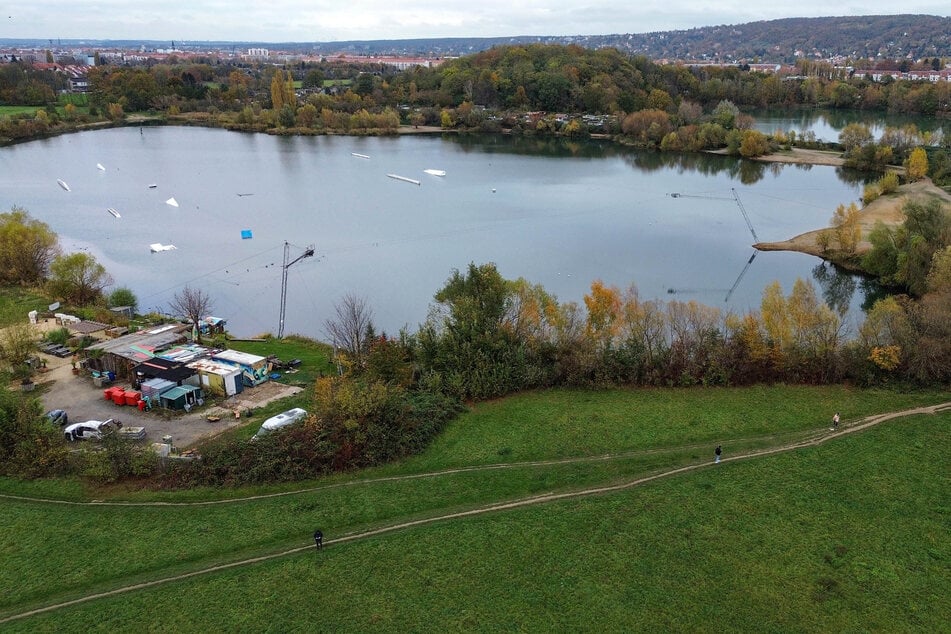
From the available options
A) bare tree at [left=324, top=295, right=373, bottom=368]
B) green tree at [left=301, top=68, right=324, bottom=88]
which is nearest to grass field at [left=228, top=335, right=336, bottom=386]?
bare tree at [left=324, top=295, right=373, bottom=368]

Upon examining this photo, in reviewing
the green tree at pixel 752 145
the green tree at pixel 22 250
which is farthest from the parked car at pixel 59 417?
the green tree at pixel 752 145

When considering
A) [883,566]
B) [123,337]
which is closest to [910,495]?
[883,566]

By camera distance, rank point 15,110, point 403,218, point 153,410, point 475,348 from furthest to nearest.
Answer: point 15,110 < point 403,218 < point 475,348 < point 153,410

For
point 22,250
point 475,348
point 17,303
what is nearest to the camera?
point 475,348

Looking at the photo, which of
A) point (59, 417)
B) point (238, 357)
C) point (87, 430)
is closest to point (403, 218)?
point (238, 357)

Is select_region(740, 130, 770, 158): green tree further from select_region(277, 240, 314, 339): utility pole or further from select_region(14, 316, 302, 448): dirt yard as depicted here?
select_region(14, 316, 302, 448): dirt yard

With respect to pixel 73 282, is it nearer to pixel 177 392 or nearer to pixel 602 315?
pixel 177 392
